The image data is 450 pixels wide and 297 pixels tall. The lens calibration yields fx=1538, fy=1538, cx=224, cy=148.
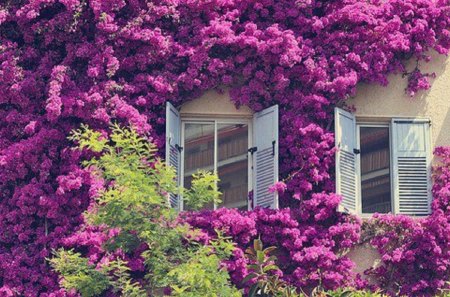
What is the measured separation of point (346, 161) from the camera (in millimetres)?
25922

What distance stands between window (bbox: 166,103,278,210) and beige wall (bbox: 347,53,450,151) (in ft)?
5.60

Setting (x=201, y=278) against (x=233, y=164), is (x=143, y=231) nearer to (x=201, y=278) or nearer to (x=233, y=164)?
(x=201, y=278)

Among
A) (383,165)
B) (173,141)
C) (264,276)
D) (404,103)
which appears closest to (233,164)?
(173,141)

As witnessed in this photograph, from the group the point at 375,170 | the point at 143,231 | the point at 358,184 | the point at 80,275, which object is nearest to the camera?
the point at 143,231

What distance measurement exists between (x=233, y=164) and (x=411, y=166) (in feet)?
9.96

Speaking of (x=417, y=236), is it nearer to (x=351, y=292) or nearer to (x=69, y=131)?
(x=351, y=292)

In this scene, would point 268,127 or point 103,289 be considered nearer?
point 103,289

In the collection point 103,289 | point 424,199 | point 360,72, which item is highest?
point 360,72

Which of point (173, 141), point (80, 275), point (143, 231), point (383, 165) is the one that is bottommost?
point (80, 275)

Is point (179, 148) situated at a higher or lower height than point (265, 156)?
higher

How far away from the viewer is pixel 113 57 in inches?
1026

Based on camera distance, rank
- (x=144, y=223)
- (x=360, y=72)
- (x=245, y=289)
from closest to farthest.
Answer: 1. (x=144, y=223)
2. (x=245, y=289)
3. (x=360, y=72)

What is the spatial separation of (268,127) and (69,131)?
335 cm

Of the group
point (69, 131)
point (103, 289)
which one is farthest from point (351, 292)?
point (69, 131)
